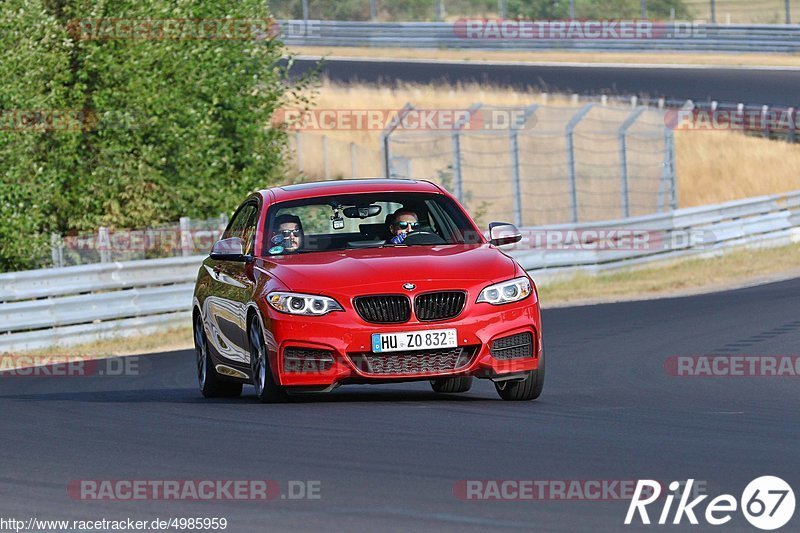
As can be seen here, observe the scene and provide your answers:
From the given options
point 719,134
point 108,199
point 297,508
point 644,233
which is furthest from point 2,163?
point 719,134

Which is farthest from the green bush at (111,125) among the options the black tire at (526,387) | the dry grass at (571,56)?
the dry grass at (571,56)

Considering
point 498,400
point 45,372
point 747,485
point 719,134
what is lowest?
point 719,134

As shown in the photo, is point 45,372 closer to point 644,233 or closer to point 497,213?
point 644,233

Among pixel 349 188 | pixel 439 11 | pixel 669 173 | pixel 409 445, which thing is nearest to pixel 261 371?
pixel 349 188

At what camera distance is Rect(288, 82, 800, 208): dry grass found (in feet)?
124

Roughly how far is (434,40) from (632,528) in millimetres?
52679

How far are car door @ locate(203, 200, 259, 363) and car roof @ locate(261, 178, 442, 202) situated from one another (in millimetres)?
350

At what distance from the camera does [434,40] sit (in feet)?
190

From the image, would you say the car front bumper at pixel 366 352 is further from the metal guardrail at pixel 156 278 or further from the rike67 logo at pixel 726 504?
the metal guardrail at pixel 156 278

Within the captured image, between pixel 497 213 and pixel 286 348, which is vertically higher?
pixel 286 348

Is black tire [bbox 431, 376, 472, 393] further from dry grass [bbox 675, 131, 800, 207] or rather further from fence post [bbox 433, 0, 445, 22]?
fence post [bbox 433, 0, 445, 22]

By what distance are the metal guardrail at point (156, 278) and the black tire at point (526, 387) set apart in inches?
419

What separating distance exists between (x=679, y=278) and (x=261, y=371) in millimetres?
15726

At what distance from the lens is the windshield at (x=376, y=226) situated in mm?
11391
